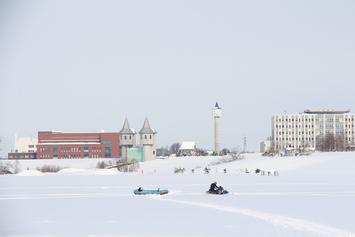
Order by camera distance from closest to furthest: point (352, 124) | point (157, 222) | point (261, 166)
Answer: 1. point (157, 222)
2. point (261, 166)
3. point (352, 124)

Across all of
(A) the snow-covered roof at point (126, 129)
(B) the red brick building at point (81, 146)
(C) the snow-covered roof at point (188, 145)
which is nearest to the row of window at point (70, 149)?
(B) the red brick building at point (81, 146)

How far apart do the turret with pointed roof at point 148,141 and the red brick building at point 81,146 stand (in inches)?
892

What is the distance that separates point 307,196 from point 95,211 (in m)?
13.7

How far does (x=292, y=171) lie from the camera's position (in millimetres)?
54875

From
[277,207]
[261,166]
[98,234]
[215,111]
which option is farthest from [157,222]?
[215,111]

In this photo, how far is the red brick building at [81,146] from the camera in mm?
141250

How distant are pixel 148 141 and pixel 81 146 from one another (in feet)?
100

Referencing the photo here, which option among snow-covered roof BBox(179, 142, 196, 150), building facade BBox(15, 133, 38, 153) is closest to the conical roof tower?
snow-covered roof BBox(179, 142, 196, 150)

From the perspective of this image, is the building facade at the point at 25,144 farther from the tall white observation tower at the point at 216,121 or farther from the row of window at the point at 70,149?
the tall white observation tower at the point at 216,121

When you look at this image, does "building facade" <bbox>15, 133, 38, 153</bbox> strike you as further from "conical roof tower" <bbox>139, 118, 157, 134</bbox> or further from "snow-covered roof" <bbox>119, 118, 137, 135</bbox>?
"conical roof tower" <bbox>139, 118, 157, 134</bbox>

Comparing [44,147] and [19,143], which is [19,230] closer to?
[44,147]

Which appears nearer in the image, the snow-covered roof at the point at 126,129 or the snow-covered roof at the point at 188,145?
the snow-covered roof at the point at 126,129

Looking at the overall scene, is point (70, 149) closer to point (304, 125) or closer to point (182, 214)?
point (304, 125)

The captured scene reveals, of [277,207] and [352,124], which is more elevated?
[352,124]
